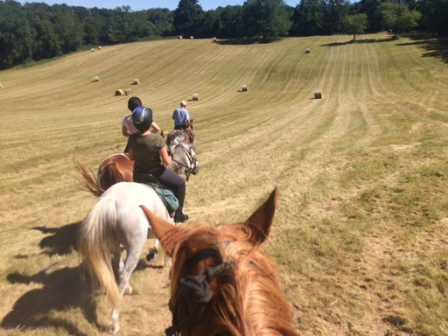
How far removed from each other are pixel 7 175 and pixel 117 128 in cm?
875

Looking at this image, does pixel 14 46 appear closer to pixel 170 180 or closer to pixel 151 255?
pixel 151 255

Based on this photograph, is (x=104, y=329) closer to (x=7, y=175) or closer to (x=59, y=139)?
(x=7, y=175)

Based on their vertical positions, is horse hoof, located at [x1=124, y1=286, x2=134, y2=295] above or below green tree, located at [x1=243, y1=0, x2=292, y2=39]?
below

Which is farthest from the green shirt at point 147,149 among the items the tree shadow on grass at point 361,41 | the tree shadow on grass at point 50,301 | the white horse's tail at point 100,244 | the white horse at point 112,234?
the tree shadow on grass at point 361,41

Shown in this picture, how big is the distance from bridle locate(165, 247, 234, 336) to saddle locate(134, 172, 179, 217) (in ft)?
12.0

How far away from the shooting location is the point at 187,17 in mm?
121375

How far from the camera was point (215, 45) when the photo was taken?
67000mm

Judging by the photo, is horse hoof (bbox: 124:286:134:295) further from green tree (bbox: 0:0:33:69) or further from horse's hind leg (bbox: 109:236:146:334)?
green tree (bbox: 0:0:33:69)

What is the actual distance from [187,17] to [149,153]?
423 feet

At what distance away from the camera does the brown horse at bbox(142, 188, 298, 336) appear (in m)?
1.48

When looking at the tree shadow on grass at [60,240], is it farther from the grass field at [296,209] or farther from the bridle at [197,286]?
the bridle at [197,286]

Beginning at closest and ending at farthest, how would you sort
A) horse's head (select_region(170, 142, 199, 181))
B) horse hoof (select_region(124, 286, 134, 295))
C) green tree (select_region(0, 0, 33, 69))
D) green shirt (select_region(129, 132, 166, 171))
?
green shirt (select_region(129, 132, 166, 171)) → horse hoof (select_region(124, 286, 134, 295)) → horse's head (select_region(170, 142, 199, 181)) → green tree (select_region(0, 0, 33, 69))

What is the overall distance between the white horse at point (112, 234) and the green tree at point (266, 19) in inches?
2891

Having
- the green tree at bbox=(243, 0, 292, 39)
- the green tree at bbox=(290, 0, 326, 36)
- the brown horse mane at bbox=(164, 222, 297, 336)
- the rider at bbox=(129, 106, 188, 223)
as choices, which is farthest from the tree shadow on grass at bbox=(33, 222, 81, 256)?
the green tree at bbox=(290, 0, 326, 36)
